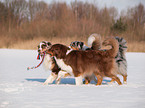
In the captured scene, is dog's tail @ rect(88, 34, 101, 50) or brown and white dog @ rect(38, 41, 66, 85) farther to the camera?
dog's tail @ rect(88, 34, 101, 50)

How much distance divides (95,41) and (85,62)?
0.93 m

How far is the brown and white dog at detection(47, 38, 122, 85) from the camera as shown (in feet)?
21.4

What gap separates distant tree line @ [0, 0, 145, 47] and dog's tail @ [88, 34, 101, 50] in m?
14.9

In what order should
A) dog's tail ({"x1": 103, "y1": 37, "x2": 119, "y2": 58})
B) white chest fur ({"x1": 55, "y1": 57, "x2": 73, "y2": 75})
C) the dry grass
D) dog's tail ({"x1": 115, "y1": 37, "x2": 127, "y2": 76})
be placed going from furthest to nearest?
the dry grass → dog's tail ({"x1": 115, "y1": 37, "x2": 127, "y2": 76}) → white chest fur ({"x1": 55, "y1": 57, "x2": 73, "y2": 75}) → dog's tail ({"x1": 103, "y1": 37, "x2": 119, "y2": 58})

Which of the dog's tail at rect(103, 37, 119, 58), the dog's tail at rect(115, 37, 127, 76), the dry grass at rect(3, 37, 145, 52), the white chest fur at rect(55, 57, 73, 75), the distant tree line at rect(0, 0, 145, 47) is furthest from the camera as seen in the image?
the distant tree line at rect(0, 0, 145, 47)

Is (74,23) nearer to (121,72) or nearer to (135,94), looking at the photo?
(121,72)

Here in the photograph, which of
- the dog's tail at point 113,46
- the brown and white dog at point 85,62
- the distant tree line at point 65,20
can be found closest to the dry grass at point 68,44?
the distant tree line at point 65,20

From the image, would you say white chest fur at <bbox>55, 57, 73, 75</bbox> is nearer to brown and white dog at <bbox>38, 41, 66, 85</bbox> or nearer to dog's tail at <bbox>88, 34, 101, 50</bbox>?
brown and white dog at <bbox>38, 41, 66, 85</bbox>

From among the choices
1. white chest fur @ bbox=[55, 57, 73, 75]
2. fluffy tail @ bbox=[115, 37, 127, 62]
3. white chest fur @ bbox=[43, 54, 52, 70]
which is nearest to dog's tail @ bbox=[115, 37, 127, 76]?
fluffy tail @ bbox=[115, 37, 127, 62]

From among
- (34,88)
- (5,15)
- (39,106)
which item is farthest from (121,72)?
(5,15)

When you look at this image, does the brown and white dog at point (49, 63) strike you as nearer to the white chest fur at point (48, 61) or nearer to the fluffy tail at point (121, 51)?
the white chest fur at point (48, 61)

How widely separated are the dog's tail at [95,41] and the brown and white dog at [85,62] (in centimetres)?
60

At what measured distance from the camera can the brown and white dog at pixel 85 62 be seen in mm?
6512

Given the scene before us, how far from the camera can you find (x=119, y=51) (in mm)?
6852
